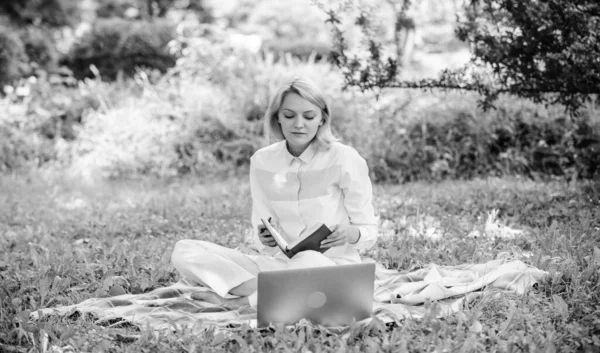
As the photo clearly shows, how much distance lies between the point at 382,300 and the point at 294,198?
0.68m

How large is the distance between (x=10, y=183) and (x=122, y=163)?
1.22m

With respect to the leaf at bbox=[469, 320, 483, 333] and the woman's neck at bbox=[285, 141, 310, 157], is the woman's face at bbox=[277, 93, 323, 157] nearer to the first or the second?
the woman's neck at bbox=[285, 141, 310, 157]

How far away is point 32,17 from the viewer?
51.9 ft

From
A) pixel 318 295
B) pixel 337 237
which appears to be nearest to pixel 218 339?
pixel 318 295

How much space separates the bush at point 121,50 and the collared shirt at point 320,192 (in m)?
9.57

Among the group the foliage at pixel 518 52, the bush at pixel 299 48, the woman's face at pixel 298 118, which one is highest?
the foliage at pixel 518 52

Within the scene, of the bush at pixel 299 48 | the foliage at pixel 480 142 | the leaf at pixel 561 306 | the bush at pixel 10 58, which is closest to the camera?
the leaf at pixel 561 306

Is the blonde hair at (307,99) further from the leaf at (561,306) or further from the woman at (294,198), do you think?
the leaf at (561,306)

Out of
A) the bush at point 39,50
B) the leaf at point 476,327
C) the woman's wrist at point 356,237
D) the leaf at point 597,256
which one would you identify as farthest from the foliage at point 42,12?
the leaf at point 476,327

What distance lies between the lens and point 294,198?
3.40 m

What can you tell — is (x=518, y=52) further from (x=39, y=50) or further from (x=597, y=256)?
(x=39, y=50)

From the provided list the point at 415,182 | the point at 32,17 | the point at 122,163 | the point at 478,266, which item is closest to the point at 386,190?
the point at 415,182

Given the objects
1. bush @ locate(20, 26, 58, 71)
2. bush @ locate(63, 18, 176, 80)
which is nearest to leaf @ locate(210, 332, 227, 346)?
bush @ locate(20, 26, 58, 71)

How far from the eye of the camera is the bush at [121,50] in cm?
1256
